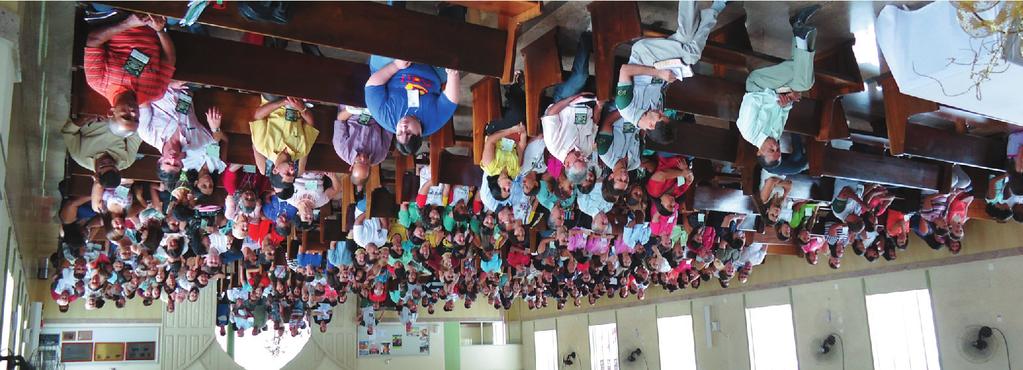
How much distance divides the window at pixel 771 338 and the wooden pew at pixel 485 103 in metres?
10.9

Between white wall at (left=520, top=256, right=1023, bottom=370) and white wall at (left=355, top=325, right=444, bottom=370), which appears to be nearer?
white wall at (left=520, top=256, right=1023, bottom=370)

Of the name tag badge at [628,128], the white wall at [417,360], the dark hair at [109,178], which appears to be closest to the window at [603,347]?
the white wall at [417,360]

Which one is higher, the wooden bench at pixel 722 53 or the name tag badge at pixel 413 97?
the wooden bench at pixel 722 53

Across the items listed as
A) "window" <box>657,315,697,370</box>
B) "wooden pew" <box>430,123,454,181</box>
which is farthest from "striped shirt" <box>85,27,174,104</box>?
"window" <box>657,315,697,370</box>

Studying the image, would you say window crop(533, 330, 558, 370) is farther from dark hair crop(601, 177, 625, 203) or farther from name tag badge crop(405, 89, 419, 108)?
name tag badge crop(405, 89, 419, 108)

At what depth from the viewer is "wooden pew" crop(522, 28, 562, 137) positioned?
566 centimetres

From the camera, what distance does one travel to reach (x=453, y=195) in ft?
30.7

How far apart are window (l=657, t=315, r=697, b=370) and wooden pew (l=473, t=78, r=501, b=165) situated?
499 inches

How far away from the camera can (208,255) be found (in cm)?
1170

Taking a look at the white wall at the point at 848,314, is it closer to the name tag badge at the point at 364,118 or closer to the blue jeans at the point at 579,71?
the blue jeans at the point at 579,71

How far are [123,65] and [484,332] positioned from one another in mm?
19777

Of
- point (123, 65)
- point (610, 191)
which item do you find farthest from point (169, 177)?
point (610, 191)

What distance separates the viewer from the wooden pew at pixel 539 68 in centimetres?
566

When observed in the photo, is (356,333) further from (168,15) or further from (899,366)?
(168,15)
